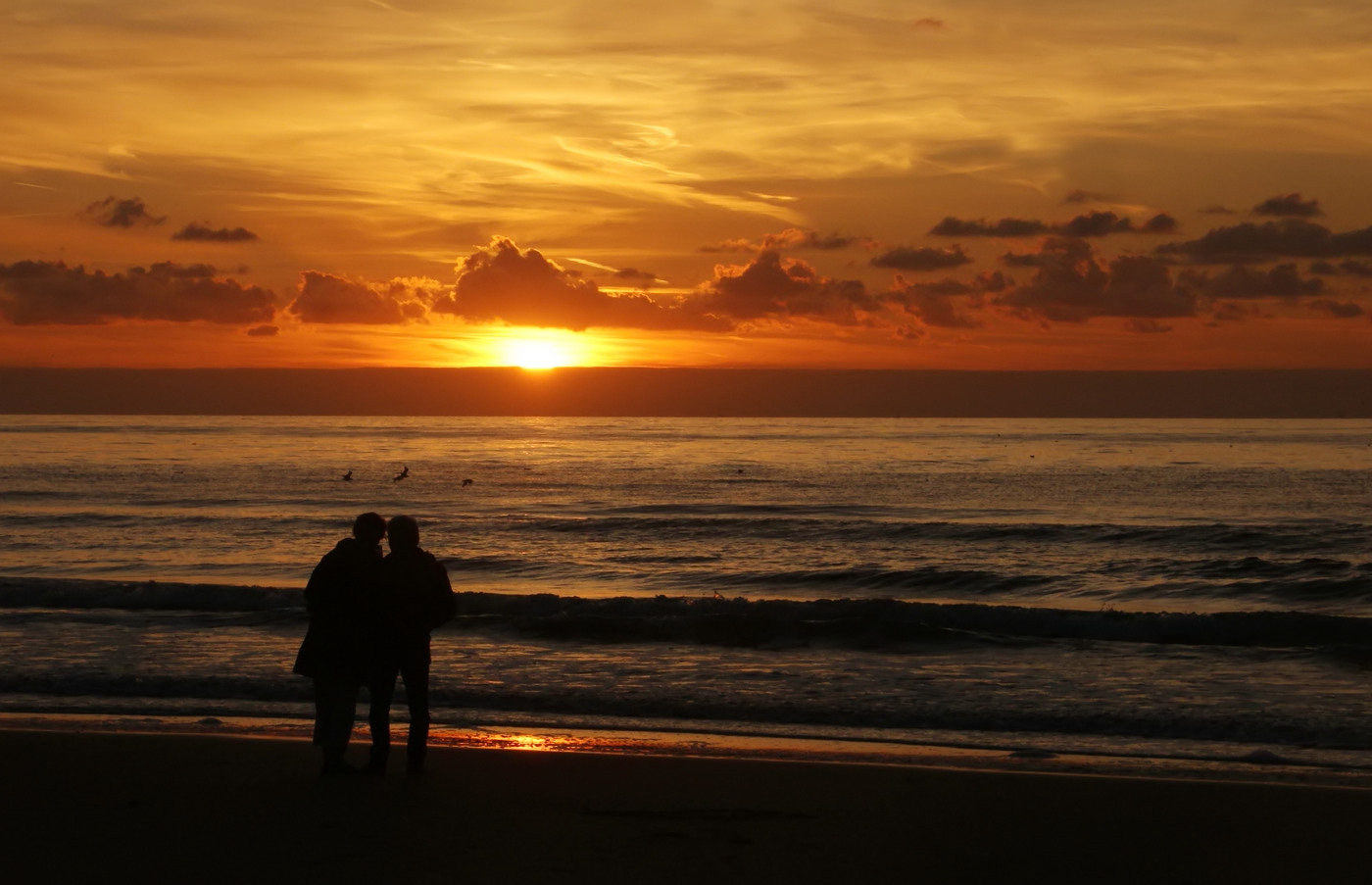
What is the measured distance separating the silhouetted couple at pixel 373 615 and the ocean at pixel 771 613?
2457 mm

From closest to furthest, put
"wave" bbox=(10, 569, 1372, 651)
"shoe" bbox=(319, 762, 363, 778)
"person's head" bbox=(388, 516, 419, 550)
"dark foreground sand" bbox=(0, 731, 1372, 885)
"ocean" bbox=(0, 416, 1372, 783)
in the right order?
→ "dark foreground sand" bbox=(0, 731, 1372, 885) < "person's head" bbox=(388, 516, 419, 550) < "shoe" bbox=(319, 762, 363, 778) < "ocean" bbox=(0, 416, 1372, 783) < "wave" bbox=(10, 569, 1372, 651)

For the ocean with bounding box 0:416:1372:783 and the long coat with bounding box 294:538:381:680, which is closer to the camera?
the long coat with bounding box 294:538:381:680

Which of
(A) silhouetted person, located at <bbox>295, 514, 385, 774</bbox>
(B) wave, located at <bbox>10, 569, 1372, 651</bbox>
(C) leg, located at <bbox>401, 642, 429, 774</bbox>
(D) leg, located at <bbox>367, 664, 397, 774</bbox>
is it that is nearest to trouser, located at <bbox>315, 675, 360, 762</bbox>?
(A) silhouetted person, located at <bbox>295, 514, 385, 774</bbox>

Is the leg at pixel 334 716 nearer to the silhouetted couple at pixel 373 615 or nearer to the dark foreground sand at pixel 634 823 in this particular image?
the silhouetted couple at pixel 373 615

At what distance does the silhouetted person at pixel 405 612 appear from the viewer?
8062mm

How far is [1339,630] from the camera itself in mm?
18531

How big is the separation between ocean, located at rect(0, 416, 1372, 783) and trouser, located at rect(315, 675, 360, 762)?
2125 mm

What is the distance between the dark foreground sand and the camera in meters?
6.86

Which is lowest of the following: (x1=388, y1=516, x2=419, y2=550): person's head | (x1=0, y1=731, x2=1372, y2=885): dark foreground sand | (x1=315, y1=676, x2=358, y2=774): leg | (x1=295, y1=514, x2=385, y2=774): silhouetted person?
(x1=0, y1=731, x2=1372, y2=885): dark foreground sand

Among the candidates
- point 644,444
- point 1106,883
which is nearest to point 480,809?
point 1106,883

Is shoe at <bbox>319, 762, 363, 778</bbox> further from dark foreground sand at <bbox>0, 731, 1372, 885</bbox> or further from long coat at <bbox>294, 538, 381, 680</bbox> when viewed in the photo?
long coat at <bbox>294, 538, 381, 680</bbox>

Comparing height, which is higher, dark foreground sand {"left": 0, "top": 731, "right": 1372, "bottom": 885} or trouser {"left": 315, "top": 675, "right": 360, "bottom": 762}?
trouser {"left": 315, "top": 675, "right": 360, "bottom": 762}

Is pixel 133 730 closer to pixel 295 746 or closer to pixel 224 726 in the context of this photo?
pixel 224 726

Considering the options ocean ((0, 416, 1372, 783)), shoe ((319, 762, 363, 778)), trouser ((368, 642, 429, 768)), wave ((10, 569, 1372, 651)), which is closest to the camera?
trouser ((368, 642, 429, 768))
